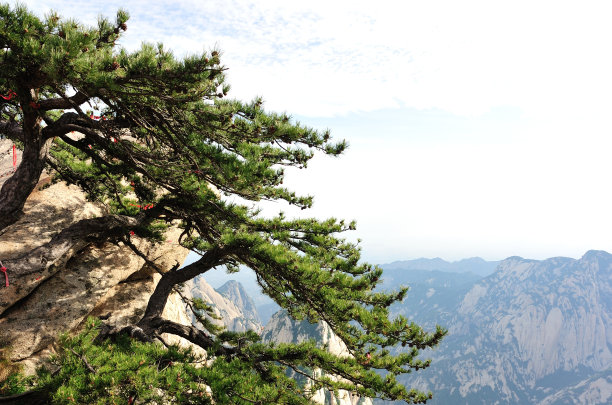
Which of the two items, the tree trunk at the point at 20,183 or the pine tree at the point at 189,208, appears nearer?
the pine tree at the point at 189,208

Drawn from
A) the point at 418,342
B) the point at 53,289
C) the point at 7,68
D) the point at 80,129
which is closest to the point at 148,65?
the point at 7,68

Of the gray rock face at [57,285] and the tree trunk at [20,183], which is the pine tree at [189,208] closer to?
the tree trunk at [20,183]

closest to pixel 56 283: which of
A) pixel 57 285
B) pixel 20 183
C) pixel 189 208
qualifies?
pixel 57 285

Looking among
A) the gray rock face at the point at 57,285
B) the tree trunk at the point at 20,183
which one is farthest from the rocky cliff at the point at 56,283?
the tree trunk at the point at 20,183

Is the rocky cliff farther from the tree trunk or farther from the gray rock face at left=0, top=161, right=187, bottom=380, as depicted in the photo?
the tree trunk

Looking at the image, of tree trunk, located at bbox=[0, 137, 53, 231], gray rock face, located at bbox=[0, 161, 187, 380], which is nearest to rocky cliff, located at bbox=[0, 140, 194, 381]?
gray rock face, located at bbox=[0, 161, 187, 380]

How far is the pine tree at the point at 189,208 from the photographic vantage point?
16.7 ft

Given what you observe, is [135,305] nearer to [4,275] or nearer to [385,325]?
[4,275]

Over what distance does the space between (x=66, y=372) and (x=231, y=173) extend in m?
4.36

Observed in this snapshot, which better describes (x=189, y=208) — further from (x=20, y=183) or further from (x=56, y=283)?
(x=56, y=283)

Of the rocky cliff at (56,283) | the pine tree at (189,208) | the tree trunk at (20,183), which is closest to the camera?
the pine tree at (189,208)

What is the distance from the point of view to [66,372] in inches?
223

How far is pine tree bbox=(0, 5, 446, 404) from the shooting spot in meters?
5.09

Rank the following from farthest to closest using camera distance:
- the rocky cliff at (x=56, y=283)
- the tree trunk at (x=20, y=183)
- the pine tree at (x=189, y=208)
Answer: the rocky cliff at (x=56, y=283) < the tree trunk at (x=20, y=183) < the pine tree at (x=189, y=208)
